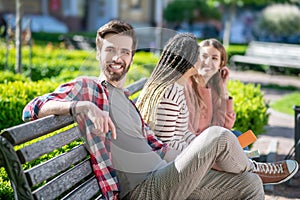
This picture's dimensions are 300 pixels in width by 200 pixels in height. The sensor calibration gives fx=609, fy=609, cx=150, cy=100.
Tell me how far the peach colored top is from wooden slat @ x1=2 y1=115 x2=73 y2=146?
1195mm

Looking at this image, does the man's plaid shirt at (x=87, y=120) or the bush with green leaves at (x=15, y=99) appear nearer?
the man's plaid shirt at (x=87, y=120)

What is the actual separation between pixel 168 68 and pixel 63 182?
108cm

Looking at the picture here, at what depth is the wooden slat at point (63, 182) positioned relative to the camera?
2887 mm

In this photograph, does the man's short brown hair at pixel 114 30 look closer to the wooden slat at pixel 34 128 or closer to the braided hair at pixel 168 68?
the braided hair at pixel 168 68

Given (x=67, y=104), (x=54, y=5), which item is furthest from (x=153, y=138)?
(x=54, y=5)

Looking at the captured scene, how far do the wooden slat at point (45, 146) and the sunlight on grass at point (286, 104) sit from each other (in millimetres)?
7570

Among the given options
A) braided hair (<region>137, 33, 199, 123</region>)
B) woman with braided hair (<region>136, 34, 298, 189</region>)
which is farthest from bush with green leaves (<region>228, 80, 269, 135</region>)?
braided hair (<region>137, 33, 199, 123</region>)

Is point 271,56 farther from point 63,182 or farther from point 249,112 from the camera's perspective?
point 63,182

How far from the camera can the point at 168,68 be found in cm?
379

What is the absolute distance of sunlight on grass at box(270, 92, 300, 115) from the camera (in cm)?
1068

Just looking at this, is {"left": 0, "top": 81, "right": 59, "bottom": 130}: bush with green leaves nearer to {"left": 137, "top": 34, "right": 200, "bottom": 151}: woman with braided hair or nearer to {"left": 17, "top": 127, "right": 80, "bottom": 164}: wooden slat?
{"left": 137, "top": 34, "right": 200, "bottom": 151}: woman with braided hair

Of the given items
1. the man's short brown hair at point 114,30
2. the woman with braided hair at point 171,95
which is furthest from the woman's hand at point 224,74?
the man's short brown hair at point 114,30

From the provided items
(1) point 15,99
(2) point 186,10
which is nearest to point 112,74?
(1) point 15,99

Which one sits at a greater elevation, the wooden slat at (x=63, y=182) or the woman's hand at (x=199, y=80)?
the woman's hand at (x=199, y=80)
